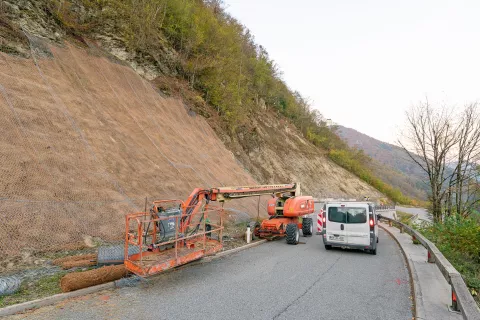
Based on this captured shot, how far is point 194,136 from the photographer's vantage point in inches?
894

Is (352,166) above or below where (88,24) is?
below

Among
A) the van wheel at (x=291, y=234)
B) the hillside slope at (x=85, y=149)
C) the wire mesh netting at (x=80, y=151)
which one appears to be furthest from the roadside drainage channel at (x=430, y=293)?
the hillside slope at (x=85, y=149)

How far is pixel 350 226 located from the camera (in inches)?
443

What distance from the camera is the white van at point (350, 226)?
10984mm

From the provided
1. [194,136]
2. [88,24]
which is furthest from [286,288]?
[88,24]

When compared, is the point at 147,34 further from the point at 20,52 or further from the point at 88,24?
the point at 20,52

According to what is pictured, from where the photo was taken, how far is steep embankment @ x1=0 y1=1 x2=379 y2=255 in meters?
8.99

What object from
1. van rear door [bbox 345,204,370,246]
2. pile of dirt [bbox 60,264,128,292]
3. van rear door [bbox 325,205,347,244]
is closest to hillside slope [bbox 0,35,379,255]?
pile of dirt [bbox 60,264,128,292]

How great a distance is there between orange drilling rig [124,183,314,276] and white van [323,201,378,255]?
1.78 metres

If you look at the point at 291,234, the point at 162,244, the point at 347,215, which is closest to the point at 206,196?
the point at 162,244

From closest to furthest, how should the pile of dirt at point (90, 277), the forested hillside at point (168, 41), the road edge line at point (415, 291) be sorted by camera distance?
the road edge line at point (415, 291) < the pile of dirt at point (90, 277) < the forested hillside at point (168, 41)

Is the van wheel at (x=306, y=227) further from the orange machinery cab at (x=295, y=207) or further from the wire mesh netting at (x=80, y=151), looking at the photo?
the wire mesh netting at (x=80, y=151)

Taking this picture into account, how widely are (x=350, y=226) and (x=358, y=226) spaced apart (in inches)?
11.2

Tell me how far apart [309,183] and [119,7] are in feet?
104
